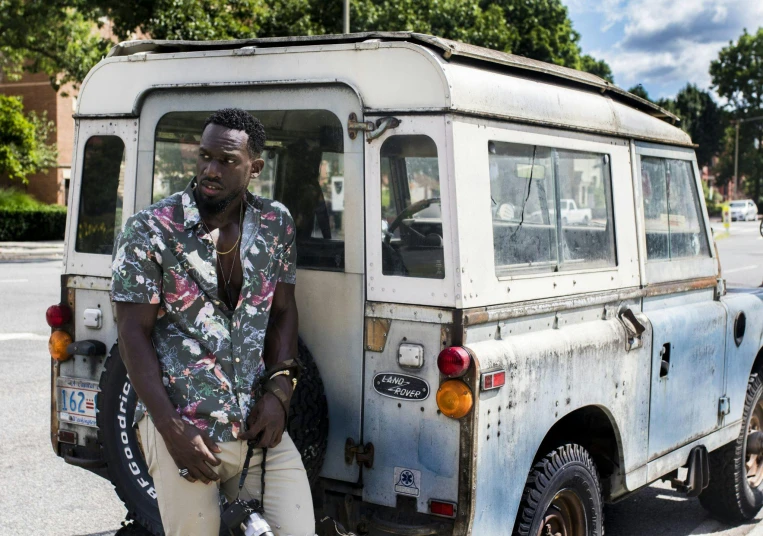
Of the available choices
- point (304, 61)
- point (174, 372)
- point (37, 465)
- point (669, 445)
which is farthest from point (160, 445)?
point (37, 465)

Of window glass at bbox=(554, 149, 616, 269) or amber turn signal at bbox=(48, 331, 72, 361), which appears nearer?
window glass at bbox=(554, 149, 616, 269)

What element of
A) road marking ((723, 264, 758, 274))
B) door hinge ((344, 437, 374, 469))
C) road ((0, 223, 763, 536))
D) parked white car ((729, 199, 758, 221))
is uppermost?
parked white car ((729, 199, 758, 221))

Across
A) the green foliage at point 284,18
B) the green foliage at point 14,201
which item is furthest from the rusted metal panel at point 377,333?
the green foliage at point 14,201

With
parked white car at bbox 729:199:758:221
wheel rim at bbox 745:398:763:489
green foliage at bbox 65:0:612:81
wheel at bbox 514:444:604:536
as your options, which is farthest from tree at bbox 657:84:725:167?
wheel at bbox 514:444:604:536

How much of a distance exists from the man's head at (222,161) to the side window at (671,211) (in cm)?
226

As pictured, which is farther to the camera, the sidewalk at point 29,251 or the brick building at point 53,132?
the brick building at point 53,132

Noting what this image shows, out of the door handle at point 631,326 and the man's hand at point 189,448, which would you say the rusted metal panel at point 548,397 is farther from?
the man's hand at point 189,448

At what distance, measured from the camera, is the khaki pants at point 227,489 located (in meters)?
2.71

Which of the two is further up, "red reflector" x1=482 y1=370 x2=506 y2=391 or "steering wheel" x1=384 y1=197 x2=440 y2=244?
"steering wheel" x1=384 y1=197 x2=440 y2=244

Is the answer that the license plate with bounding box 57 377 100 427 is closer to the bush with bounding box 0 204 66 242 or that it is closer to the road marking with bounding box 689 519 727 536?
the road marking with bounding box 689 519 727 536

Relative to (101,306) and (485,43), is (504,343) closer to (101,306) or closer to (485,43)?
(101,306)

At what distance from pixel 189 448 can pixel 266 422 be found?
0.27 meters

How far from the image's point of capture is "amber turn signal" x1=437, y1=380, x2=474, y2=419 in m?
3.07

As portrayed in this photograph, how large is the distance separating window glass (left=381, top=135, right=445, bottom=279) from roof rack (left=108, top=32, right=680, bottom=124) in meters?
0.35
